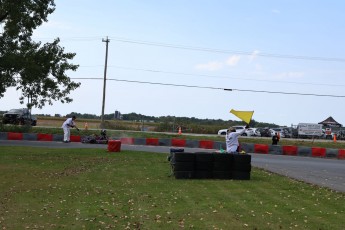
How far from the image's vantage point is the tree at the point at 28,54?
90.1ft

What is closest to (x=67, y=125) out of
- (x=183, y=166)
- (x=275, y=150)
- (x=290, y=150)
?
(x=275, y=150)

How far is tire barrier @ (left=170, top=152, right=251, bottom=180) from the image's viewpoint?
1426 centimetres

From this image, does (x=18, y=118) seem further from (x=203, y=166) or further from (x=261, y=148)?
(x=203, y=166)

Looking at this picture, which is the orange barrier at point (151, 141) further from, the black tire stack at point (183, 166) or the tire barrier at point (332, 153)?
the black tire stack at point (183, 166)

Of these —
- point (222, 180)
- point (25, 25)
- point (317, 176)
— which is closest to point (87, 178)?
point (222, 180)

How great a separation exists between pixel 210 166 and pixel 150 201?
483 centimetres

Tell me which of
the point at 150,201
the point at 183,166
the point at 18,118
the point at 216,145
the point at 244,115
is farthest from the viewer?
the point at 18,118

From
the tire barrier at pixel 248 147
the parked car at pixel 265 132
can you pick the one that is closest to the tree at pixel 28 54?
the tire barrier at pixel 248 147

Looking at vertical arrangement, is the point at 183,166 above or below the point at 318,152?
below

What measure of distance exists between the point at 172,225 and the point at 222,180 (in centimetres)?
659

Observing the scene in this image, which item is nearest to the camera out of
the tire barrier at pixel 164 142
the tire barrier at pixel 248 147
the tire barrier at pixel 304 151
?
the tire barrier at pixel 304 151

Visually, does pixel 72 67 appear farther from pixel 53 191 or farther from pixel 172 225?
pixel 172 225

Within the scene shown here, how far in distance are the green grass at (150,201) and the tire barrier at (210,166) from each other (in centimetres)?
51

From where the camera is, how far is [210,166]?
1456 centimetres
